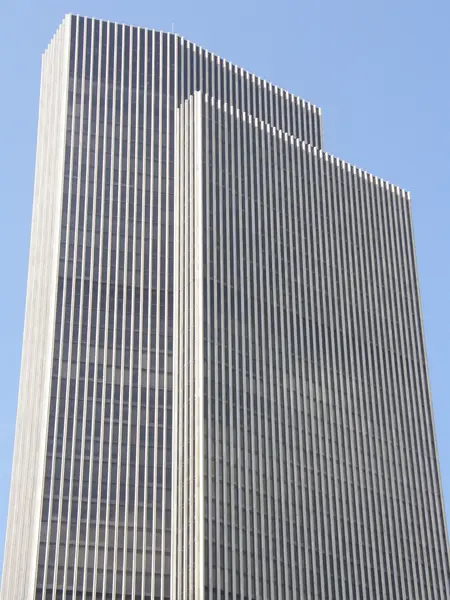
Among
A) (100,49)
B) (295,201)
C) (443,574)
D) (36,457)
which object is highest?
(100,49)

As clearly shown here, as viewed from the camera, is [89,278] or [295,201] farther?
[295,201]

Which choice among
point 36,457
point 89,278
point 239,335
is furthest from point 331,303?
point 36,457

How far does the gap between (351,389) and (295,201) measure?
2262cm

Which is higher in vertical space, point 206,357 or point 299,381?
point 299,381

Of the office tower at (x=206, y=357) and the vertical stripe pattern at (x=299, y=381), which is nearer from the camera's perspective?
the office tower at (x=206, y=357)

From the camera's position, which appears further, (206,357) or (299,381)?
(299,381)

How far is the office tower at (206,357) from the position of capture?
115m

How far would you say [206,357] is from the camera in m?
120

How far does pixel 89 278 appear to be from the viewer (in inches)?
5054

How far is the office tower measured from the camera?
115 m

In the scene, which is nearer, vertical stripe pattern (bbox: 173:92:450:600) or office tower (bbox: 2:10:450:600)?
office tower (bbox: 2:10:450:600)

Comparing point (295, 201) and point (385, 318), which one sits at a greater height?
point (295, 201)

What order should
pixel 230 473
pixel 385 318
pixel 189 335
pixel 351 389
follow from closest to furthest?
pixel 230 473, pixel 189 335, pixel 351 389, pixel 385 318

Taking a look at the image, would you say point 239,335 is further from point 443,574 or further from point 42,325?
point 443,574
